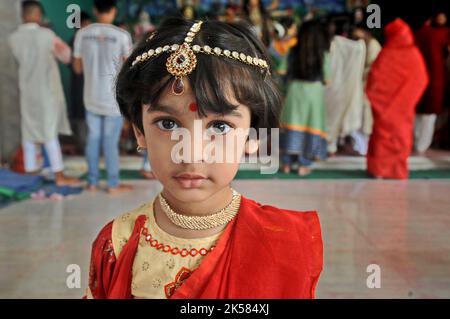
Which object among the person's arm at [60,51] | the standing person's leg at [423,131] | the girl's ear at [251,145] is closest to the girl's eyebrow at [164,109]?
the girl's ear at [251,145]

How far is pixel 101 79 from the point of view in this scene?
3.87 metres

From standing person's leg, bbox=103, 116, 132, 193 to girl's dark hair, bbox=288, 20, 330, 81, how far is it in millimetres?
1705

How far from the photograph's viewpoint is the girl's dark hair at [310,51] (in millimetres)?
4691

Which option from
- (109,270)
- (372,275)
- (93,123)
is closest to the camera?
(109,270)

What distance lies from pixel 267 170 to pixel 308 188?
→ 686mm

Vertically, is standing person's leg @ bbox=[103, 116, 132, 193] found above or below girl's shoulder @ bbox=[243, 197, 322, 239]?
below

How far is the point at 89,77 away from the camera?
4.04 meters

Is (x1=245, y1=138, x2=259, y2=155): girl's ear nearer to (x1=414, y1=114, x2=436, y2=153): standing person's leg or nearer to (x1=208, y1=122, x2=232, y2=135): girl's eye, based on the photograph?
(x1=208, y1=122, x2=232, y2=135): girl's eye

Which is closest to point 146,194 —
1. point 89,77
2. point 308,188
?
point 89,77

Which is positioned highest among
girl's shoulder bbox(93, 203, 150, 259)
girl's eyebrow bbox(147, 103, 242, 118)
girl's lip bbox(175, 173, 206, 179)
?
girl's eyebrow bbox(147, 103, 242, 118)

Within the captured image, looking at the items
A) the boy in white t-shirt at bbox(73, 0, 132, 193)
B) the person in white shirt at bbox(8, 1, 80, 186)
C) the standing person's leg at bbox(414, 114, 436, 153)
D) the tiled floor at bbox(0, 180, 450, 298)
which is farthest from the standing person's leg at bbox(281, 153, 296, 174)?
the person in white shirt at bbox(8, 1, 80, 186)

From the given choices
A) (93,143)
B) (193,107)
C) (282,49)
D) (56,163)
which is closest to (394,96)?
(282,49)

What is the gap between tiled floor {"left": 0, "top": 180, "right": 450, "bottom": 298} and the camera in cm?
246

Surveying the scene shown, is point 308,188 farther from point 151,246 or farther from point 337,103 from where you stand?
point 151,246
